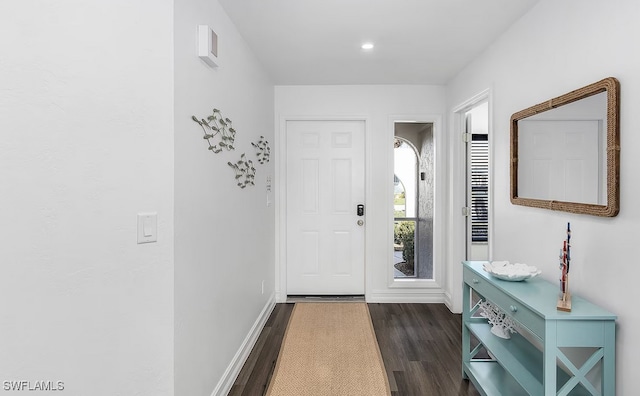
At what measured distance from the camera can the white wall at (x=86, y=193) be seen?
3.11ft

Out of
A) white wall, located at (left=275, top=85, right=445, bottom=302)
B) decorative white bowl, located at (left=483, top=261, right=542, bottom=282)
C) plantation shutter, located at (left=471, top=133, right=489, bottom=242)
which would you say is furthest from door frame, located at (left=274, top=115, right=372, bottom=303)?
decorative white bowl, located at (left=483, top=261, right=542, bottom=282)

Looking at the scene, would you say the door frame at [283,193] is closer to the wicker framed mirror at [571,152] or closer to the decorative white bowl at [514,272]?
the wicker framed mirror at [571,152]

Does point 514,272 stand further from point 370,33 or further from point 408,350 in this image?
point 370,33

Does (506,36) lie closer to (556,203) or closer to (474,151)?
(556,203)

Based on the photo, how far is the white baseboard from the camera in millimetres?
2052

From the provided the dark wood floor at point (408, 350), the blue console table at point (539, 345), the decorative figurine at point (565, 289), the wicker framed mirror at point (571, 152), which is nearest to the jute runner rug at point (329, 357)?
the dark wood floor at point (408, 350)

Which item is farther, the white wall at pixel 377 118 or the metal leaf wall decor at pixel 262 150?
the white wall at pixel 377 118

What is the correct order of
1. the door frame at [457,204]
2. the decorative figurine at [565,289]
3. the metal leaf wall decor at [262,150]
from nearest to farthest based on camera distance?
the decorative figurine at [565,289]
the metal leaf wall decor at [262,150]
the door frame at [457,204]

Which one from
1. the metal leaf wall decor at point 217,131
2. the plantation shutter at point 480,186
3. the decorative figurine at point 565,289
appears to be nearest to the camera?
the decorative figurine at point 565,289

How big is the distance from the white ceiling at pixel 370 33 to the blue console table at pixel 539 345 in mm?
1664

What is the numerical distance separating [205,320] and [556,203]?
2022 mm

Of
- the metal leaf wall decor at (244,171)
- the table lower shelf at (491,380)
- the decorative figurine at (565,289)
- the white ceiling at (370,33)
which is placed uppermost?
the white ceiling at (370,33)

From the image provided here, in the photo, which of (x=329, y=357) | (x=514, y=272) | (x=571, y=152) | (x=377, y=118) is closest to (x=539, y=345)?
(x=514, y=272)

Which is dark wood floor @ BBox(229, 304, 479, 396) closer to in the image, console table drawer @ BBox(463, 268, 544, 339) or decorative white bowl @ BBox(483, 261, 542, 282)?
console table drawer @ BBox(463, 268, 544, 339)
